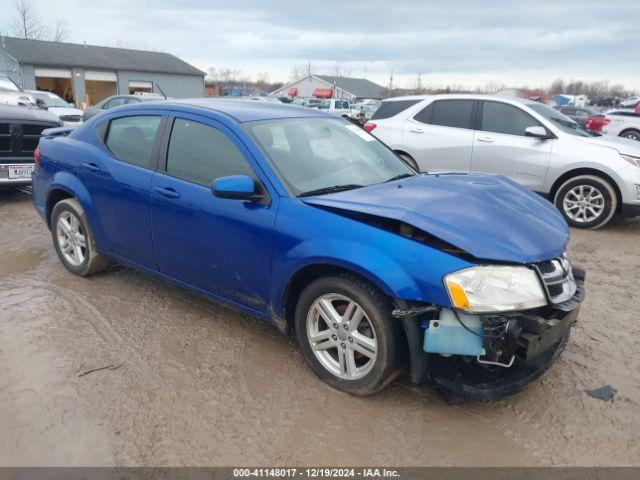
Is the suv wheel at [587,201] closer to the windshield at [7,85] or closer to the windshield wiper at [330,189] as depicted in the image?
the windshield wiper at [330,189]

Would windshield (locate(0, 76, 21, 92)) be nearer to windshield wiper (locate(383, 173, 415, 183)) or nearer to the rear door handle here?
the rear door handle

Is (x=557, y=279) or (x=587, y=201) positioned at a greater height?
(x=557, y=279)

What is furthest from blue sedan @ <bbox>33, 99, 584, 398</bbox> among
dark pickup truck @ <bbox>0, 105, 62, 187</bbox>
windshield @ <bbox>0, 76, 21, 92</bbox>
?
windshield @ <bbox>0, 76, 21, 92</bbox>

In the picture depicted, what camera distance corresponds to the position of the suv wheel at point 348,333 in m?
2.77

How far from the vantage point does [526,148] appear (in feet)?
23.6

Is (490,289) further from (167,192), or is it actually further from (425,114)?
(425,114)

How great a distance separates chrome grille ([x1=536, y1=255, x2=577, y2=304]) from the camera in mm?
2777

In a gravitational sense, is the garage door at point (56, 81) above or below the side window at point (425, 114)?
above

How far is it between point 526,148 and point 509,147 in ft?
0.76

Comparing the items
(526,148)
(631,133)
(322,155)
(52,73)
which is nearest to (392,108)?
(526,148)

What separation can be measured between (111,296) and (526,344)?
3.41m

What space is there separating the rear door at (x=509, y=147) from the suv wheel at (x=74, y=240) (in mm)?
5457

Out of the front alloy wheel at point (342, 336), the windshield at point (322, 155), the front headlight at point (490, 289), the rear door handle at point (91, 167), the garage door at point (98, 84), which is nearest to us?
the front headlight at point (490, 289)

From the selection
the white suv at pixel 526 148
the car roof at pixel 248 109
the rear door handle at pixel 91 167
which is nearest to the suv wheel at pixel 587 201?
the white suv at pixel 526 148
